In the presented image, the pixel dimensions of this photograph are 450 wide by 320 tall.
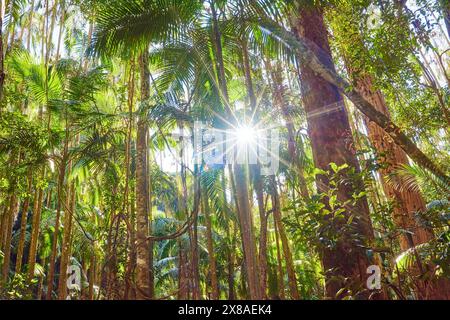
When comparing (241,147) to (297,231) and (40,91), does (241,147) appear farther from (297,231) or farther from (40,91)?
(40,91)

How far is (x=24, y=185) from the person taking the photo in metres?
5.22

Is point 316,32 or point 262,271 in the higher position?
point 316,32

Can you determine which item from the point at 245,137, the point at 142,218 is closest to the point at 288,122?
the point at 245,137

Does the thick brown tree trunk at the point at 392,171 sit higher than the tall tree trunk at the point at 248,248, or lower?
higher

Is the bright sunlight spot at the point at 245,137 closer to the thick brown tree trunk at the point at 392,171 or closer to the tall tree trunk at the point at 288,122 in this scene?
the tall tree trunk at the point at 288,122

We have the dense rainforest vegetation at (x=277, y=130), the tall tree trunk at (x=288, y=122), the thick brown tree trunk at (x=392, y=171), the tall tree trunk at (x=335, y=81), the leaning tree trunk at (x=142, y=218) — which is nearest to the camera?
the dense rainforest vegetation at (x=277, y=130)

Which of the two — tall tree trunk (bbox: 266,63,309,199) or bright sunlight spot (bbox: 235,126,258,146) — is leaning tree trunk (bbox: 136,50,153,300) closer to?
bright sunlight spot (bbox: 235,126,258,146)

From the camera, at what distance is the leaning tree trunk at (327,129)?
3020mm

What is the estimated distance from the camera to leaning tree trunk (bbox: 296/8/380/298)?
3020 mm

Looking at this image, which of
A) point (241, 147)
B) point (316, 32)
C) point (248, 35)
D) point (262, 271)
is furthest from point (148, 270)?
point (316, 32)

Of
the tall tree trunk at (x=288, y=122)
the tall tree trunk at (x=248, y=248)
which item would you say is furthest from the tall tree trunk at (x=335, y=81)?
the tall tree trunk at (x=288, y=122)

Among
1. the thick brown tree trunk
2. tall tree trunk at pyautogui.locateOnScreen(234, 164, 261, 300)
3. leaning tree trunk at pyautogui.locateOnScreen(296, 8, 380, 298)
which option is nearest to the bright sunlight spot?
leaning tree trunk at pyautogui.locateOnScreen(296, 8, 380, 298)
